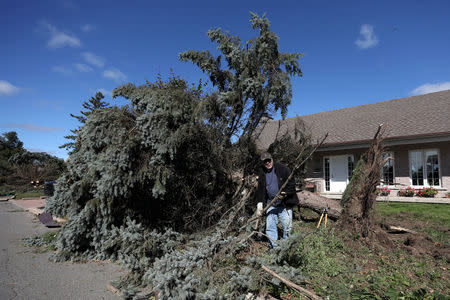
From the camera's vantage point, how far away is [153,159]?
5.30 metres

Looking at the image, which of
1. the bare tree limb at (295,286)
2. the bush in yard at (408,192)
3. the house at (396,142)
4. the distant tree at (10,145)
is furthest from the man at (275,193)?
the distant tree at (10,145)

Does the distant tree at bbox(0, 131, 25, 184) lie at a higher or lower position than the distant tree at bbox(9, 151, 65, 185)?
higher

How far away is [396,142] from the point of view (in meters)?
12.0

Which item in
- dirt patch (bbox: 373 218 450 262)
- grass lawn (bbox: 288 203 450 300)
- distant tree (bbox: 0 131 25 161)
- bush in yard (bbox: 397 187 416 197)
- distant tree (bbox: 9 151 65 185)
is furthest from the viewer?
distant tree (bbox: 0 131 25 161)

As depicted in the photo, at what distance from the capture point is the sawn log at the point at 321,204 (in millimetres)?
6293

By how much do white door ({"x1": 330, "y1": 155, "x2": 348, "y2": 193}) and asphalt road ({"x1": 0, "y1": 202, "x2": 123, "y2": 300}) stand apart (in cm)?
1244

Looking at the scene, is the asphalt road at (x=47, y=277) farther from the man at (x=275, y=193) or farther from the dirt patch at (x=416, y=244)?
the dirt patch at (x=416, y=244)

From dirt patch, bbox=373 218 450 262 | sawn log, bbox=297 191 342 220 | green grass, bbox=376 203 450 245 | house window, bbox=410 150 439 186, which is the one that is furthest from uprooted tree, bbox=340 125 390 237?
house window, bbox=410 150 439 186

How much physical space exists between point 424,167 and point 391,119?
293cm

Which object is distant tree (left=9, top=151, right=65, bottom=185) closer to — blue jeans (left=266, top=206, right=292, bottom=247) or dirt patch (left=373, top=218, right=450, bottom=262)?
blue jeans (left=266, top=206, right=292, bottom=247)

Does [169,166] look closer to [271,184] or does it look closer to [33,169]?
Answer: [271,184]

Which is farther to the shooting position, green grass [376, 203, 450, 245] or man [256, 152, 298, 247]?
green grass [376, 203, 450, 245]

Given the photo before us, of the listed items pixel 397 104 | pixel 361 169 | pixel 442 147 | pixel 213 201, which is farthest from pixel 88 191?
pixel 397 104

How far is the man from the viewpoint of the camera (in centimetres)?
475
